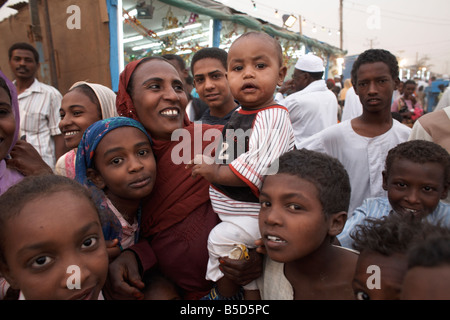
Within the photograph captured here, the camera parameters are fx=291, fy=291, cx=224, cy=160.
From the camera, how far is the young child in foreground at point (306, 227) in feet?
4.26

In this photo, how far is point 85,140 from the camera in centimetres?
163

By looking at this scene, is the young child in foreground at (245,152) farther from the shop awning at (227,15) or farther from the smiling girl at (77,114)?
the shop awning at (227,15)

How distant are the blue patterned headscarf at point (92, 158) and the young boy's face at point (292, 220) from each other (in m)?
0.76

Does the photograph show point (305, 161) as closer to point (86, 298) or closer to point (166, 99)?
point (166, 99)

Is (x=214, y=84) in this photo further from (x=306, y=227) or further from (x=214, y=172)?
(x=306, y=227)

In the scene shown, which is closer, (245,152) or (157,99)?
(245,152)

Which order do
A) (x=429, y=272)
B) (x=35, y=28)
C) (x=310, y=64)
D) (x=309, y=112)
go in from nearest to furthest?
(x=429, y=272)
(x=309, y=112)
(x=310, y=64)
(x=35, y=28)

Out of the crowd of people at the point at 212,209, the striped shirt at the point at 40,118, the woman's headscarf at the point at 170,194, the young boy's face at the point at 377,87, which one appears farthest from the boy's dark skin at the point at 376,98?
the striped shirt at the point at 40,118

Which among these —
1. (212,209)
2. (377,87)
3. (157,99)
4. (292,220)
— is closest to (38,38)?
(157,99)

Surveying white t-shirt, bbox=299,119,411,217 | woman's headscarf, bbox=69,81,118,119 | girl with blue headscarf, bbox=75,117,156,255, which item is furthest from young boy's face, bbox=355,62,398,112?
woman's headscarf, bbox=69,81,118,119

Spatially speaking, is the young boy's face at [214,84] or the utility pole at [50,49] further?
the utility pole at [50,49]

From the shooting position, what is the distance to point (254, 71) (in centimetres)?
165

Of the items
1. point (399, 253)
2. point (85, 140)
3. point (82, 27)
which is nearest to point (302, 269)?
point (399, 253)

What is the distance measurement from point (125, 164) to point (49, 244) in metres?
0.58
